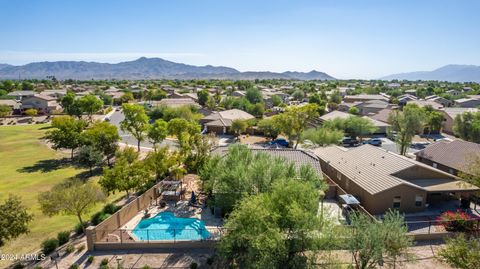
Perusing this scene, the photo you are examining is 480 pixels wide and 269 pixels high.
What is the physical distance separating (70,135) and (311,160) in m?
36.6

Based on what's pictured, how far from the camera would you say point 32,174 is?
41250 millimetres

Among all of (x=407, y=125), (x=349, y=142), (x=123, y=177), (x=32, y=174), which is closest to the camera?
(x=123, y=177)

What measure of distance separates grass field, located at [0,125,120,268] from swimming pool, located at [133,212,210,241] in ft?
23.7

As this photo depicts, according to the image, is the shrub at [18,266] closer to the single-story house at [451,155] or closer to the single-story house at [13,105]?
the single-story house at [451,155]

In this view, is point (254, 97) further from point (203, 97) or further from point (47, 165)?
point (47, 165)

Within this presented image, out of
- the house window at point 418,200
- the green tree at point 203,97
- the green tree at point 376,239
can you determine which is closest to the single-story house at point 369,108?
the green tree at point 203,97

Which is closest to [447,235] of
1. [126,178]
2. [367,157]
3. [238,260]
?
[367,157]

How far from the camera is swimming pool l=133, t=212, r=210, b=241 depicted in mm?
23234

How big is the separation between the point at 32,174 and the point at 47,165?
4.60m

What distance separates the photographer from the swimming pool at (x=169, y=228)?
23234mm

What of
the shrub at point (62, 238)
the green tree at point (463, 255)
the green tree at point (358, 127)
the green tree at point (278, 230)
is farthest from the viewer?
the green tree at point (358, 127)

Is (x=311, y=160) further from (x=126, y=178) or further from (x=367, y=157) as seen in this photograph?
(x=126, y=178)

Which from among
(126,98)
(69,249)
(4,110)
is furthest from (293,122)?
(126,98)

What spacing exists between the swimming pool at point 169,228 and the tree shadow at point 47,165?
25260 millimetres
